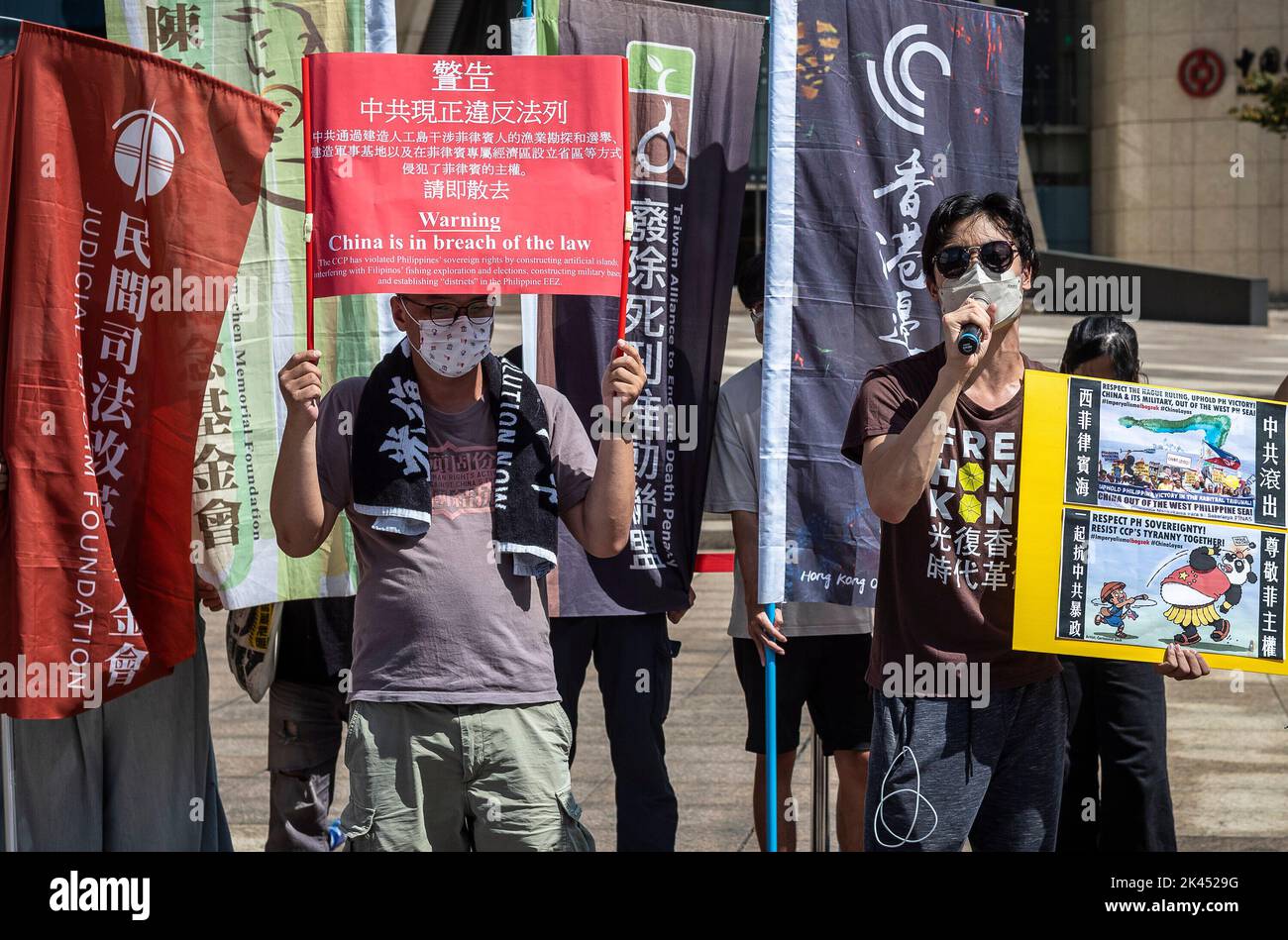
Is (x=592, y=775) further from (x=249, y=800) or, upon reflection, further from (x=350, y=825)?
(x=350, y=825)

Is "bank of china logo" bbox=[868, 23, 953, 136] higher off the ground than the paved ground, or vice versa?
"bank of china logo" bbox=[868, 23, 953, 136]

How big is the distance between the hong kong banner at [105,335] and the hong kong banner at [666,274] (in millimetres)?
1048

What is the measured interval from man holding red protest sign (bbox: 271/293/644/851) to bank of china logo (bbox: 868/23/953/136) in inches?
53.0

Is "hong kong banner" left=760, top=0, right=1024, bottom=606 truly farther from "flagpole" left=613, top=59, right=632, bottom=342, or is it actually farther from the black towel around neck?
the black towel around neck

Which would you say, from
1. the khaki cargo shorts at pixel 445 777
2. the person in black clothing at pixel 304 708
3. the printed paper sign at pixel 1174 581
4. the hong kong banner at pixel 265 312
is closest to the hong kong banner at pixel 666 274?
the hong kong banner at pixel 265 312

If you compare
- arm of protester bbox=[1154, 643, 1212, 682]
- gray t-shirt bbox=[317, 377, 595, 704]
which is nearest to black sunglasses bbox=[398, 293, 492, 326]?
gray t-shirt bbox=[317, 377, 595, 704]

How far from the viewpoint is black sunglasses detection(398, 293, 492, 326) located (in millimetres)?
3729

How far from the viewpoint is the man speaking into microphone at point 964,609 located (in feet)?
11.4

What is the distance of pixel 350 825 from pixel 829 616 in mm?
1846

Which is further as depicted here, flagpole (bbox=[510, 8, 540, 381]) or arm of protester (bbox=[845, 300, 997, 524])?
flagpole (bbox=[510, 8, 540, 381])

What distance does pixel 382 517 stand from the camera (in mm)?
3559

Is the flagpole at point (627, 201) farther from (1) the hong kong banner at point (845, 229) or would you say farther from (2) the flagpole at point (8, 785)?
(2) the flagpole at point (8, 785)

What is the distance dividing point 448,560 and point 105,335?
4.06 ft

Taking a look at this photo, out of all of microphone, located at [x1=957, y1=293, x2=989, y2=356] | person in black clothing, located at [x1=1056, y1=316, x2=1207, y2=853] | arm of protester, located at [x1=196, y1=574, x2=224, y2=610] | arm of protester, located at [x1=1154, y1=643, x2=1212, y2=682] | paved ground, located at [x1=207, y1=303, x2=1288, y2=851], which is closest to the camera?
microphone, located at [x1=957, y1=293, x2=989, y2=356]
